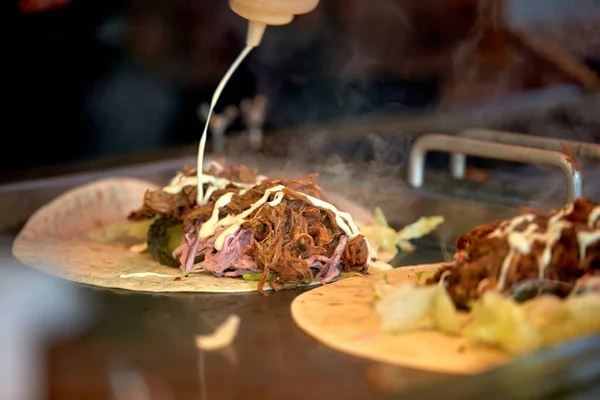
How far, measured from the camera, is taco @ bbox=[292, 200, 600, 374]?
142 centimetres

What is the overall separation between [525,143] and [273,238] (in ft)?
3.25

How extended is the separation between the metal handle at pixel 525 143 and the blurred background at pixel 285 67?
89 centimetres

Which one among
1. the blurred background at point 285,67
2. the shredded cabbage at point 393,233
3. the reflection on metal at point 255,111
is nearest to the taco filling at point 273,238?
the shredded cabbage at point 393,233

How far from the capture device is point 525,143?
8.48 ft

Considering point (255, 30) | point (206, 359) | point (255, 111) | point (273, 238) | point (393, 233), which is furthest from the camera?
point (255, 111)

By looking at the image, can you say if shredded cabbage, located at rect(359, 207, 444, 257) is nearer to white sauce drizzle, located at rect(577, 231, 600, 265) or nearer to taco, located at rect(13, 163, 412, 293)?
taco, located at rect(13, 163, 412, 293)

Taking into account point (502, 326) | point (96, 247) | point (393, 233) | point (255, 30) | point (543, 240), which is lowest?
point (96, 247)

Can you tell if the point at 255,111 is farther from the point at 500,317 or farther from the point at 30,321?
the point at 500,317

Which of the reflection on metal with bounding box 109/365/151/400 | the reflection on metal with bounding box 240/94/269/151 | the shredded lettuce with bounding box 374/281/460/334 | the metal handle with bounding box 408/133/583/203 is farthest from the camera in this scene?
the reflection on metal with bounding box 240/94/269/151

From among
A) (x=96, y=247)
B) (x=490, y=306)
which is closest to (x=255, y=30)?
(x=96, y=247)

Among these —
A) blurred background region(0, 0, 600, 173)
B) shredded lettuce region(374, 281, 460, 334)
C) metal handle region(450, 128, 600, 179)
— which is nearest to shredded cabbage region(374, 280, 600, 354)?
shredded lettuce region(374, 281, 460, 334)

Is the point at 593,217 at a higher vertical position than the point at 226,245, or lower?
higher

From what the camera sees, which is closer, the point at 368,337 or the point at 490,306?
the point at 490,306

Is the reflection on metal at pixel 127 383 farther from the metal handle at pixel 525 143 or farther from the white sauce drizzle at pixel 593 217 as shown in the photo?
the metal handle at pixel 525 143
